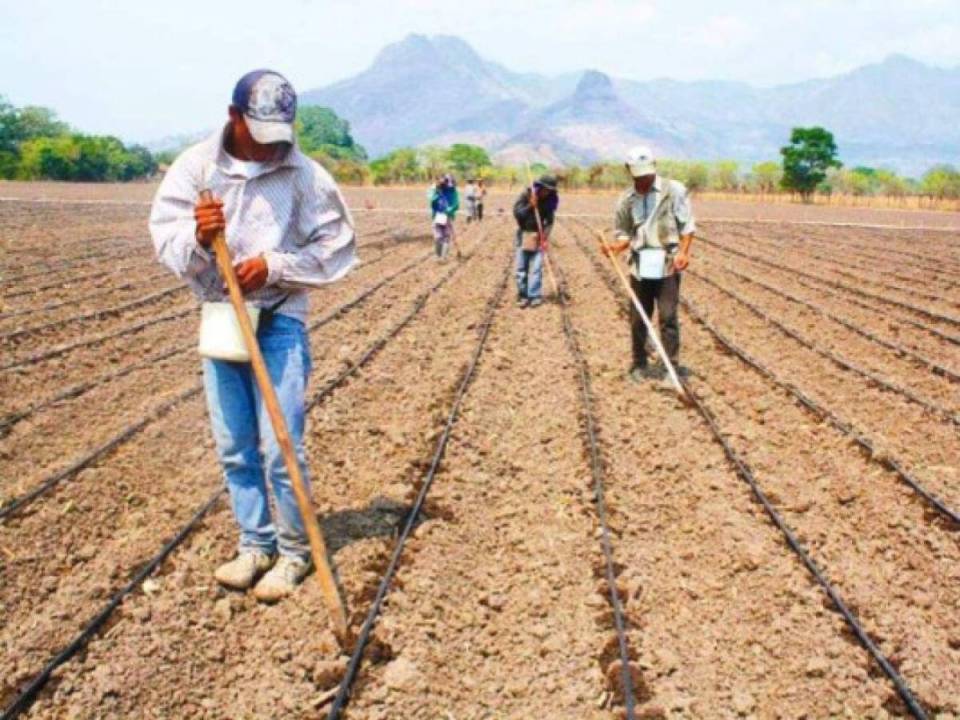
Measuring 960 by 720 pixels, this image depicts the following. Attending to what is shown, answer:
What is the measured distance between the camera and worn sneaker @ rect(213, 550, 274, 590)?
357cm

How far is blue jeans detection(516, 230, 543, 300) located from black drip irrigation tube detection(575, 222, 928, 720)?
4.00 meters

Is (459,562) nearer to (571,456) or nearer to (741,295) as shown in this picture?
(571,456)

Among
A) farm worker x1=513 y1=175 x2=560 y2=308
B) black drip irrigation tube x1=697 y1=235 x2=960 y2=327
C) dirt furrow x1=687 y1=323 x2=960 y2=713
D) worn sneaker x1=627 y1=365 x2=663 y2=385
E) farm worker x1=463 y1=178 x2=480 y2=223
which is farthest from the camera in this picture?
farm worker x1=463 y1=178 x2=480 y2=223

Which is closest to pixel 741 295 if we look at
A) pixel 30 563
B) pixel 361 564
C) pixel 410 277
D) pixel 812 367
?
pixel 812 367

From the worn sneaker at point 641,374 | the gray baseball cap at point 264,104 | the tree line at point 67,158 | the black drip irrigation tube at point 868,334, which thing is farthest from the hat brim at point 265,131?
the tree line at point 67,158

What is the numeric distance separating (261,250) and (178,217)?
31cm

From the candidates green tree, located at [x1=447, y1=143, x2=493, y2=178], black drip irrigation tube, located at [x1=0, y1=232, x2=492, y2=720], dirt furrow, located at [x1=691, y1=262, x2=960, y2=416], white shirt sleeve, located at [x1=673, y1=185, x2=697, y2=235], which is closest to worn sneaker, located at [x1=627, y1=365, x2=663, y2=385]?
white shirt sleeve, located at [x1=673, y1=185, x2=697, y2=235]

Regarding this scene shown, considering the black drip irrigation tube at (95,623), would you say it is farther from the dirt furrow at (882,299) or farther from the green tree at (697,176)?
the green tree at (697,176)

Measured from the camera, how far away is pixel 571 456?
17.8ft

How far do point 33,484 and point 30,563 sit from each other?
92cm

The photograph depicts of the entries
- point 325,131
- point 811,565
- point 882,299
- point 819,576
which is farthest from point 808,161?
point 325,131

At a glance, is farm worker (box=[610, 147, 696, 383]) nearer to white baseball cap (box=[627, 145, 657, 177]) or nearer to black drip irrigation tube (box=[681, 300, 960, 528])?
white baseball cap (box=[627, 145, 657, 177])

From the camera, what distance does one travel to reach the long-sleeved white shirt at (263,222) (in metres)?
3.02

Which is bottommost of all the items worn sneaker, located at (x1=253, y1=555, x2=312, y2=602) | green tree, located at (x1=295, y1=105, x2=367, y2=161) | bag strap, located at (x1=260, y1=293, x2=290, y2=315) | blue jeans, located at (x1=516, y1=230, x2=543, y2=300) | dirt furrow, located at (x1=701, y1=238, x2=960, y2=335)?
worn sneaker, located at (x1=253, y1=555, x2=312, y2=602)
